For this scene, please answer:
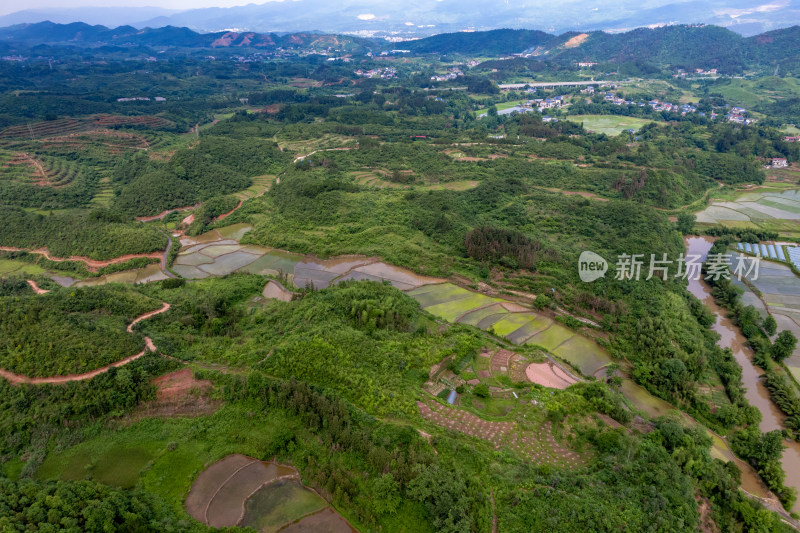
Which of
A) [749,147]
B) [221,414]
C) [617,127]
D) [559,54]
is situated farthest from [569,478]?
[559,54]

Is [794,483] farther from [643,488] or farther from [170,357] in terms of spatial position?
[170,357]

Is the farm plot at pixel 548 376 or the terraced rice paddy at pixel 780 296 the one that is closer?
the farm plot at pixel 548 376

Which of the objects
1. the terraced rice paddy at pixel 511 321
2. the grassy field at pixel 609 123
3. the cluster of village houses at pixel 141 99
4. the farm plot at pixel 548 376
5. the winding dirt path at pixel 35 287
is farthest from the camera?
the cluster of village houses at pixel 141 99

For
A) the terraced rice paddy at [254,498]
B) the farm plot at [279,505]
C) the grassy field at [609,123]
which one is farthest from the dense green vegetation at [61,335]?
the grassy field at [609,123]

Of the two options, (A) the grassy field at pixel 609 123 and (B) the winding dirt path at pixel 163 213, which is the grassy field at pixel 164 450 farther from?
(A) the grassy field at pixel 609 123

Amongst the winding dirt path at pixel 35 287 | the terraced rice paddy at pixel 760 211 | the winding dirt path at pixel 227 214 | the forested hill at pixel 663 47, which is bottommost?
the winding dirt path at pixel 35 287

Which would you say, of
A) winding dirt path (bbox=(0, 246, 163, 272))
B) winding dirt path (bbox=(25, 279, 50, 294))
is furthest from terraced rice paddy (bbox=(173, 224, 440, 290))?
winding dirt path (bbox=(25, 279, 50, 294))
